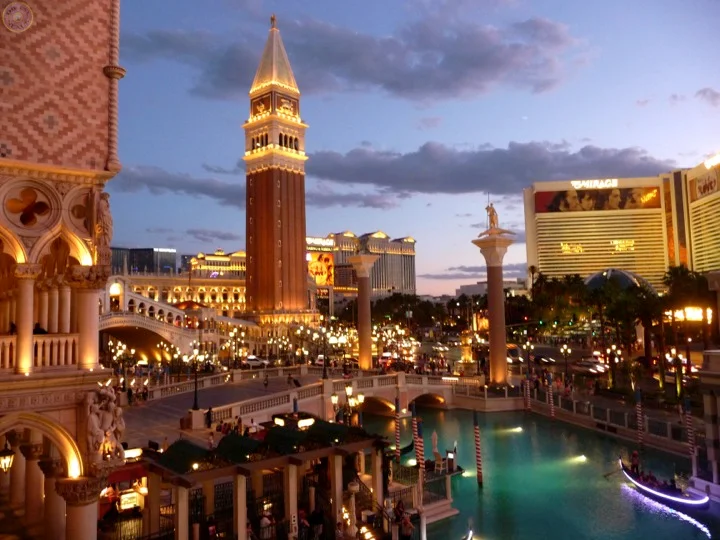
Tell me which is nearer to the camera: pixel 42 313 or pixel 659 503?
pixel 42 313

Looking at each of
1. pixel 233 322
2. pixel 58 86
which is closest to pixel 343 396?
pixel 58 86

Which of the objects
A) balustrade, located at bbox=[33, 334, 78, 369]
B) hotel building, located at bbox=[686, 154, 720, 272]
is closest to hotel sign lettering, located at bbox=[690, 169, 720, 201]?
hotel building, located at bbox=[686, 154, 720, 272]

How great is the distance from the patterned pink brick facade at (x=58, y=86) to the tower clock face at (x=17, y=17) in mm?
83

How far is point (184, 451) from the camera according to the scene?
15766 mm

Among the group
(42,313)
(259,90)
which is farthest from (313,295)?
(42,313)

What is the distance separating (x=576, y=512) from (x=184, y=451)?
1561 cm

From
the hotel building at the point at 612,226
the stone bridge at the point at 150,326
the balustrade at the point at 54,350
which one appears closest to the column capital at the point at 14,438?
the balustrade at the point at 54,350

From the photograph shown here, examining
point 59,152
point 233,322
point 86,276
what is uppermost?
point 59,152

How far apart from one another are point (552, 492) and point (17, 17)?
25019 mm

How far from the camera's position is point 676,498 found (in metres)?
22.3

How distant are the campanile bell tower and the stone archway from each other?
81.0 metres

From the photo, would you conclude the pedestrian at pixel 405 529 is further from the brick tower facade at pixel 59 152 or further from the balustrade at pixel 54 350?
the balustrade at pixel 54 350

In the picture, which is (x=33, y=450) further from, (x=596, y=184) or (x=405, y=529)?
(x=596, y=184)

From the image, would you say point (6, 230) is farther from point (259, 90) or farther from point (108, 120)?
point (259, 90)
